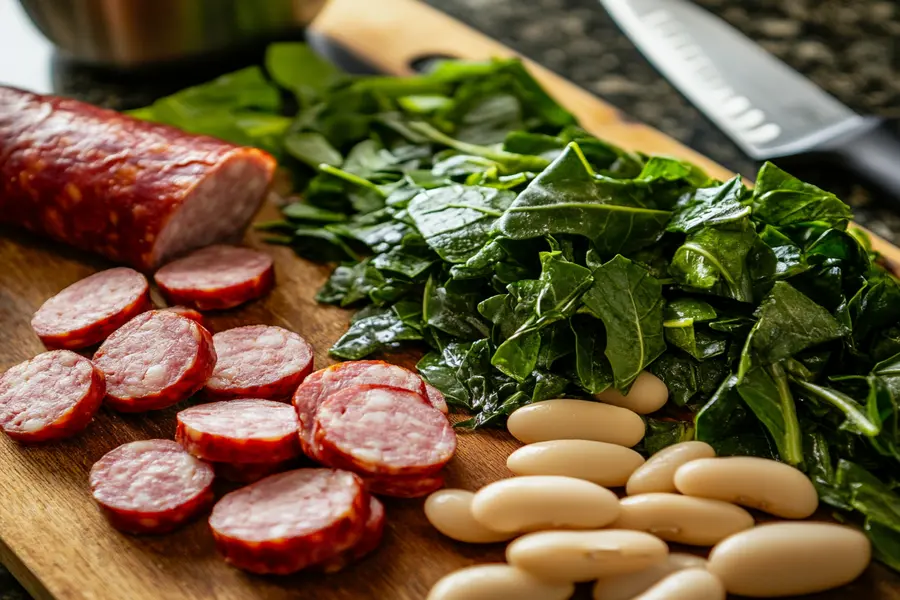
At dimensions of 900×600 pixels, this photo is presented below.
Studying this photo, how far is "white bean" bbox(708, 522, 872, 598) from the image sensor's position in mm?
1779

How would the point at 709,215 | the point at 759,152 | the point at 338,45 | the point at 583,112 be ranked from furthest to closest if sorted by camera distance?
1. the point at 338,45
2. the point at 583,112
3. the point at 759,152
4. the point at 709,215

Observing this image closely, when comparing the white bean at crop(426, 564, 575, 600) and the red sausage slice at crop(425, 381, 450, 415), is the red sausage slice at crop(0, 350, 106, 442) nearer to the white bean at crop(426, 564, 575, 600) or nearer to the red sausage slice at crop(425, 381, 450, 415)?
the red sausage slice at crop(425, 381, 450, 415)

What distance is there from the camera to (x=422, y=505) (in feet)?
6.66

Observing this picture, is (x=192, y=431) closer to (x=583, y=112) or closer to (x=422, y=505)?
(x=422, y=505)

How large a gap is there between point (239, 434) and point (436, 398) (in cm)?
48

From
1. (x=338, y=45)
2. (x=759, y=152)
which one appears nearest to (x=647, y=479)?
(x=759, y=152)

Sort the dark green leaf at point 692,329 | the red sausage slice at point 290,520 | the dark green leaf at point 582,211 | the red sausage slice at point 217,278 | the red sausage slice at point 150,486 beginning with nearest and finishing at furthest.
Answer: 1. the red sausage slice at point 290,520
2. the red sausage slice at point 150,486
3. the dark green leaf at point 692,329
4. the dark green leaf at point 582,211
5. the red sausage slice at point 217,278

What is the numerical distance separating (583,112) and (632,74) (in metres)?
0.72

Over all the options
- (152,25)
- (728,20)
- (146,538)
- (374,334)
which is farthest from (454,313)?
(728,20)

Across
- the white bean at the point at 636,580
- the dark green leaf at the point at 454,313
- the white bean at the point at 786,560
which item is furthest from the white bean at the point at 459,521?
the dark green leaf at the point at 454,313

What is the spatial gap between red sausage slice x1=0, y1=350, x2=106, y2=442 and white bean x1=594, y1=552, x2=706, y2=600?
1.21 meters

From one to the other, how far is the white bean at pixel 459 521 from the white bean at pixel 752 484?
0.39 m

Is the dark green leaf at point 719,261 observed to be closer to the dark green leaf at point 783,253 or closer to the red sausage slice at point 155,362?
the dark green leaf at point 783,253

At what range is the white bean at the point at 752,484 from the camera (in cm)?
190
